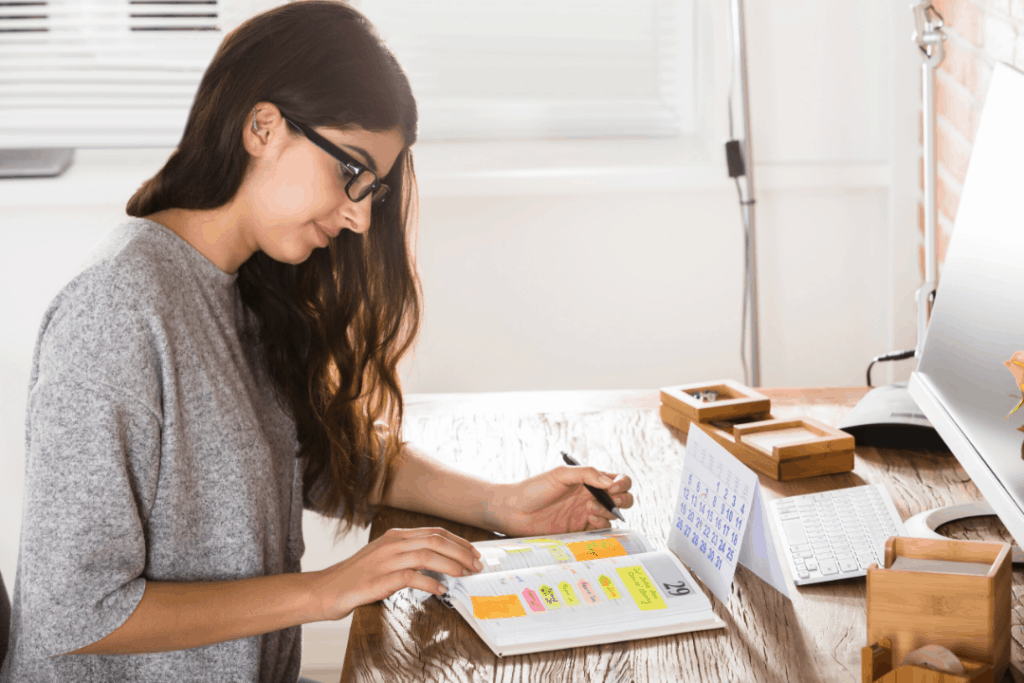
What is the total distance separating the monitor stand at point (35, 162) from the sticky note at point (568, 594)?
1.64 m

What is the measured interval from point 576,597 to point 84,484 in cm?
46

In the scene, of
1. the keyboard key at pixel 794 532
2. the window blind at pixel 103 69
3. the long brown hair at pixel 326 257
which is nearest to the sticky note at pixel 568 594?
the keyboard key at pixel 794 532

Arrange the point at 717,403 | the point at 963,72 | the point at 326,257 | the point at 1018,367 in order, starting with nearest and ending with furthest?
1. the point at 1018,367
2. the point at 326,257
3. the point at 717,403
4. the point at 963,72

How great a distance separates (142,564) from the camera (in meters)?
0.89

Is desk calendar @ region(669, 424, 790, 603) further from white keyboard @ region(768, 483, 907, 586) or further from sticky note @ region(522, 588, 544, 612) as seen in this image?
sticky note @ region(522, 588, 544, 612)

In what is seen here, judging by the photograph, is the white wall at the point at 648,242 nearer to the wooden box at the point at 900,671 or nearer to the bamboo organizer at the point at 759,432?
the bamboo organizer at the point at 759,432

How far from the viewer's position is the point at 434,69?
210 centimetres

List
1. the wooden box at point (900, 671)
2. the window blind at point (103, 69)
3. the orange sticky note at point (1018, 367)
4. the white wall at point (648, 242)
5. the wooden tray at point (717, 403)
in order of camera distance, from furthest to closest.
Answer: the window blind at point (103, 69) < the white wall at point (648, 242) < the wooden tray at point (717, 403) < the orange sticky note at point (1018, 367) < the wooden box at point (900, 671)

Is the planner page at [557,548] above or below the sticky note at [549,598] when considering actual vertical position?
below

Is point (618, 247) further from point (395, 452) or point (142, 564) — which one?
point (142, 564)

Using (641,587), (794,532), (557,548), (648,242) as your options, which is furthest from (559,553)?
(648,242)

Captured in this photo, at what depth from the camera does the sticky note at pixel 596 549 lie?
1.01 m

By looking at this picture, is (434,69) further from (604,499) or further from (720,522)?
(720,522)

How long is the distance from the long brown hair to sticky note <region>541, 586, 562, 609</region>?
0.37 metres
